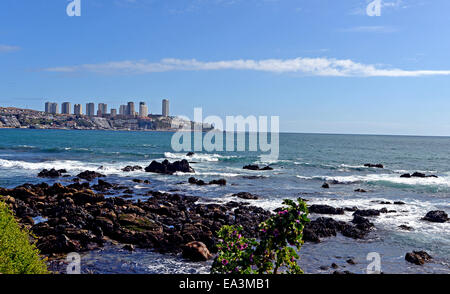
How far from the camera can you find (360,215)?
91.7 feet

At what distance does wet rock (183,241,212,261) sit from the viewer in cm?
1759

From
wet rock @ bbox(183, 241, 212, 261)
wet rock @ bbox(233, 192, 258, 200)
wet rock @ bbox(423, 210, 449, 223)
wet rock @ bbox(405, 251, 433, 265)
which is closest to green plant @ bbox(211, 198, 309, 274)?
wet rock @ bbox(183, 241, 212, 261)

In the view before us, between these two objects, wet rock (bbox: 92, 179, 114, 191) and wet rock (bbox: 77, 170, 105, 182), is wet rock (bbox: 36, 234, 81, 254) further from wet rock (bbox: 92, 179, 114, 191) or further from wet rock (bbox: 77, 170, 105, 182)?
wet rock (bbox: 77, 170, 105, 182)

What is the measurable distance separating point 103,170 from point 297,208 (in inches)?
1965

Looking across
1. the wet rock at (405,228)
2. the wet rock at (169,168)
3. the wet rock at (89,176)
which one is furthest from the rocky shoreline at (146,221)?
the wet rock at (169,168)

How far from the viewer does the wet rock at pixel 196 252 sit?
57.7ft

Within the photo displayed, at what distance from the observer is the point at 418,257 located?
18375 millimetres

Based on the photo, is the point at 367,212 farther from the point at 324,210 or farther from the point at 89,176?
the point at 89,176

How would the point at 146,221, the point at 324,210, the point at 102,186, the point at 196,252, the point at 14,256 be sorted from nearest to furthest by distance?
1. the point at 14,256
2. the point at 196,252
3. the point at 146,221
4. the point at 324,210
5. the point at 102,186

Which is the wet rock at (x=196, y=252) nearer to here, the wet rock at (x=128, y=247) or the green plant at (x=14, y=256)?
the wet rock at (x=128, y=247)

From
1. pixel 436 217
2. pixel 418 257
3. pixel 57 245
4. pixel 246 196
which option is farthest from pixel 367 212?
pixel 57 245

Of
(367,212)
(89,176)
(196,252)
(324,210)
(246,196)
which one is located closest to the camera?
(196,252)

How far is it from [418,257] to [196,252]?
461 inches
